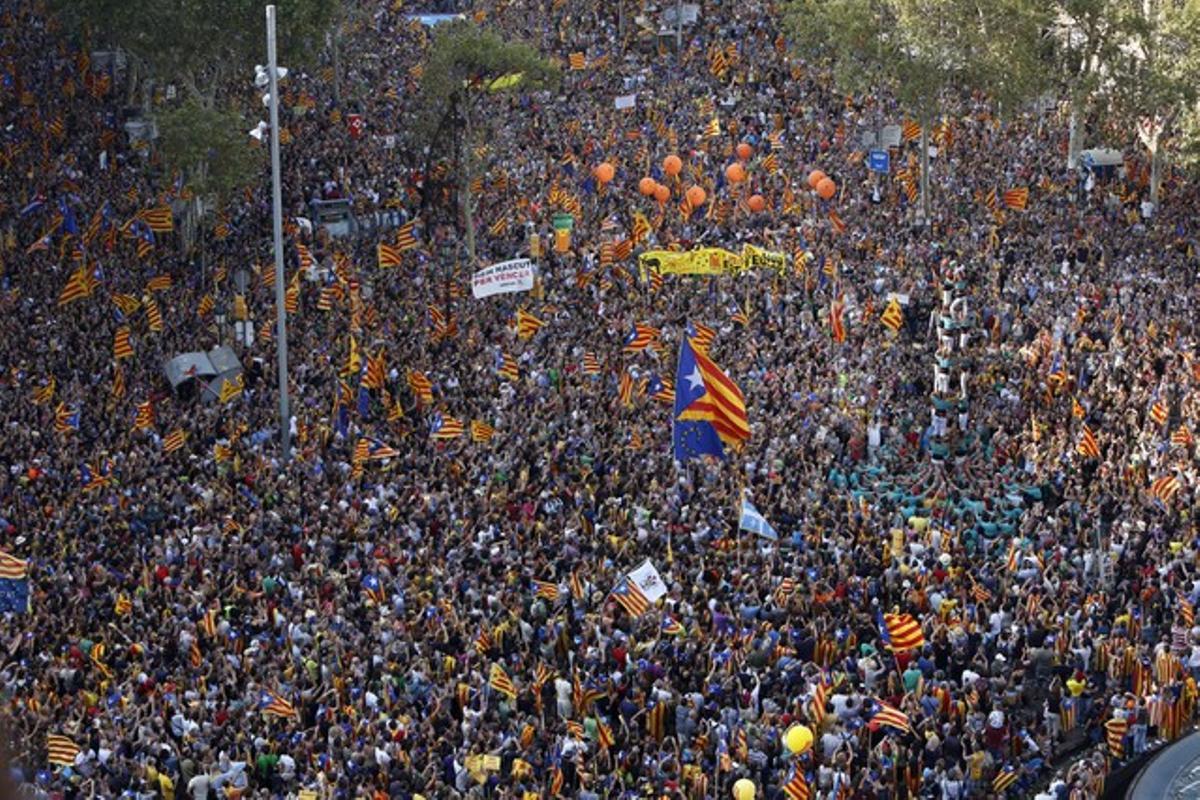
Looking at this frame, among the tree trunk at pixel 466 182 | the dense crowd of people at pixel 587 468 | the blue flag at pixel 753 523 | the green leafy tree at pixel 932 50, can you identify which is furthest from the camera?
the green leafy tree at pixel 932 50

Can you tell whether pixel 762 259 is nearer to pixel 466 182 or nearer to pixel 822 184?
pixel 822 184

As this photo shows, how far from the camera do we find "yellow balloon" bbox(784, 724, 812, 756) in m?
21.7

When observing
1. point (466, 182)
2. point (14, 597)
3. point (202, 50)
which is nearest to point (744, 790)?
point (14, 597)

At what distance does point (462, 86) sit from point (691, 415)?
72.6ft

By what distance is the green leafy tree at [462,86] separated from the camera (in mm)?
48219

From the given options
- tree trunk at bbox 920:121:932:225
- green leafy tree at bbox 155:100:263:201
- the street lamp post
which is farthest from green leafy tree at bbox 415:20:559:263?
the street lamp post

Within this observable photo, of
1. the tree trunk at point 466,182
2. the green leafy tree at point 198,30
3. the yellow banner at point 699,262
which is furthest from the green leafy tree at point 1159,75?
the green leafy tree at point 198,30

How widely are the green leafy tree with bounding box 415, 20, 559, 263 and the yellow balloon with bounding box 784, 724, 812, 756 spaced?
2727 centimetres

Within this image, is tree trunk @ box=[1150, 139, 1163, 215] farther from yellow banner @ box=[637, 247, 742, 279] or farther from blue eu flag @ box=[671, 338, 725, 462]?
blue eu flag @ box=[671, 338, 725, 462]

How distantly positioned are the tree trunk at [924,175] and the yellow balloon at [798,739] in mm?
28964

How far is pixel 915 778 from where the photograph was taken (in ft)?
72.8

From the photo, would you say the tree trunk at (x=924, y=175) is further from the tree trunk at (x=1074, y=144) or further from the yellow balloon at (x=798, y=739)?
the yellow balloon at (x=798, y=739)

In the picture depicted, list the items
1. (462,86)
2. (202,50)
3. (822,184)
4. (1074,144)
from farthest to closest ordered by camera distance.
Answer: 1. (1074,144)
2. (462,86)
3. (202,50)
4. (822,184)

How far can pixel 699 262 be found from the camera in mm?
42719
